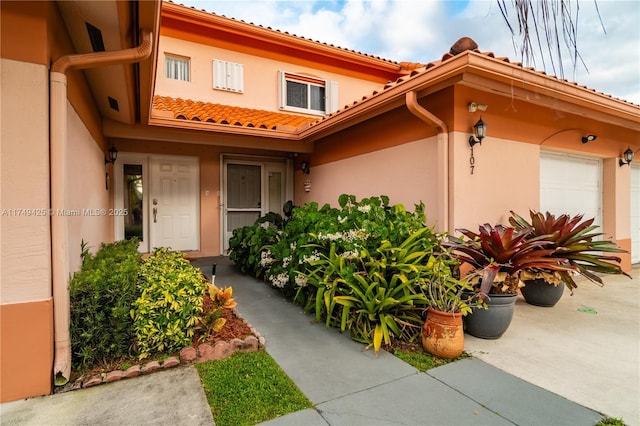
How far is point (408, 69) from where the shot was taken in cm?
987

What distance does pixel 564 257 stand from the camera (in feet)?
13.3

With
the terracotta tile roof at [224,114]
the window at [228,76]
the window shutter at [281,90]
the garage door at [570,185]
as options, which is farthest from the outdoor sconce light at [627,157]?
the window at [228,76]

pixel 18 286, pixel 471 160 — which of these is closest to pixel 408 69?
pixel 471 160

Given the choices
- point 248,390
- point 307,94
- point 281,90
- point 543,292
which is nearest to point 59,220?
point 248,390

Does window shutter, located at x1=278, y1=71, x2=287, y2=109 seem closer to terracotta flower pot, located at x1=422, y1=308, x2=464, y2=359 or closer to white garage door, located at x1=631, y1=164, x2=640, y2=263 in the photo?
terracotta flower pot, located at x1=422, y1=308, x2=464, y2=359

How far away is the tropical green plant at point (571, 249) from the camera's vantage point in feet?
12.2

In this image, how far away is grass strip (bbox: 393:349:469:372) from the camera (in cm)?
277

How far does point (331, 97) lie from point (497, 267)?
6856 millimetres

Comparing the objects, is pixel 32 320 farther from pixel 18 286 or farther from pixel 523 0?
pixel 523 0

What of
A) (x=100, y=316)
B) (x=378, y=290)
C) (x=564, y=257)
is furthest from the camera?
(x=564, y=257)

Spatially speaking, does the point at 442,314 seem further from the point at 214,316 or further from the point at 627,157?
the point at 627,157

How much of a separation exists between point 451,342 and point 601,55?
7.74 ft

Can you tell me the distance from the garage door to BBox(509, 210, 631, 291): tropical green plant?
1.40m

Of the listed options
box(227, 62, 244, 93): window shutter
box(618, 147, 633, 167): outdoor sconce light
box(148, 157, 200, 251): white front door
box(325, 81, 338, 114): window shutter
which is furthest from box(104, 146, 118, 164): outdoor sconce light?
box(618, 147, 633, 167): outdoor sconce light
